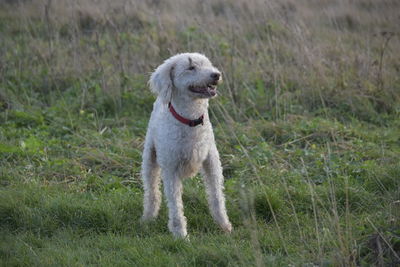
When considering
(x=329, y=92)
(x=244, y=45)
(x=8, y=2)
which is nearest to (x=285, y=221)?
(x=329, y=92)

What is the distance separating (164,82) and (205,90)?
1.18 ft

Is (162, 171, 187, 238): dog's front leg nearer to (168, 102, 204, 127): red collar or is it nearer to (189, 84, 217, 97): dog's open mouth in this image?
(168, 102, 204, 127): red collar

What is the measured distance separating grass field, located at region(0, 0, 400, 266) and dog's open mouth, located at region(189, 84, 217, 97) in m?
0.24

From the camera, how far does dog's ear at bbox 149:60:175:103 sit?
3.98 m

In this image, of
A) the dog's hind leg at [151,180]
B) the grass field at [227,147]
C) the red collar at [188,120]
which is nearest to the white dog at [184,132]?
the red collar at [188,120]

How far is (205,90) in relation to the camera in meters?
3.89

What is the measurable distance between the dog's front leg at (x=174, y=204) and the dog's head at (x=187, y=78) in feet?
2.07

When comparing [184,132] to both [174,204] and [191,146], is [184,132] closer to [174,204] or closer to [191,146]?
[191,146]

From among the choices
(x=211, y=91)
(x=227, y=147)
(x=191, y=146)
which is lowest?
(x=227, y=147)

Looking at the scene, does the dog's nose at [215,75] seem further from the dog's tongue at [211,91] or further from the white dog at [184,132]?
the dog's tongue at [211,91]

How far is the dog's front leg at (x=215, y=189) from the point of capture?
4.00 m

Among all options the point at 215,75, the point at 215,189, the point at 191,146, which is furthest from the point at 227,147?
the point at 215,75

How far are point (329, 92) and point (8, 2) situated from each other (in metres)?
8.10

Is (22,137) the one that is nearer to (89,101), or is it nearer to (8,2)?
(89,101)
